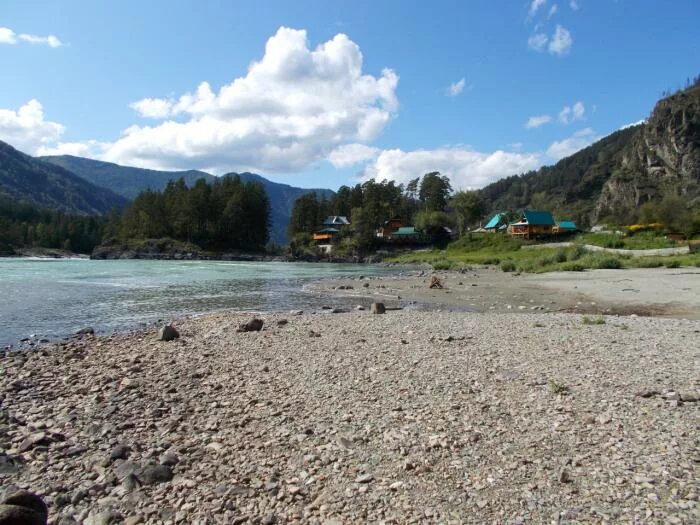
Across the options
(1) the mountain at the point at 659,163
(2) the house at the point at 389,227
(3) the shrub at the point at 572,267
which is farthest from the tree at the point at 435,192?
(3) the shrub at the point at 572,267

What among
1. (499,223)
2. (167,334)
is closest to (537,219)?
(499,223)

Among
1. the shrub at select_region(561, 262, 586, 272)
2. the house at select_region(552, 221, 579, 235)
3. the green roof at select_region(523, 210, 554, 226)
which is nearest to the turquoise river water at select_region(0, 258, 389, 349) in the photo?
the shrub at select_region(561, 262, 586, 272)

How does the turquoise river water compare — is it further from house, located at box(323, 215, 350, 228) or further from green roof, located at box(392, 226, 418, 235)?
house, located at box(323, 215, 350, 228)

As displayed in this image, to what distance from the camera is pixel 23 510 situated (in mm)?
4148

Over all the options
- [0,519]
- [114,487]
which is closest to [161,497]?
[114,487]

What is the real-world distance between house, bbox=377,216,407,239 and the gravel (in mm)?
122117

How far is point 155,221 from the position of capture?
136m

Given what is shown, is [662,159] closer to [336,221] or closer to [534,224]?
[534,224]

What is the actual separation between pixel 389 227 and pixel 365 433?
423 feet

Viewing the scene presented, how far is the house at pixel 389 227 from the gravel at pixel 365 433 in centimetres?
12212

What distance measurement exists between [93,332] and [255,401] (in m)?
11.3

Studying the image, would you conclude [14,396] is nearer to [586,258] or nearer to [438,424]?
[438,424]

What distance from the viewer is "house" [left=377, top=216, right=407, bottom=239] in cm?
13309

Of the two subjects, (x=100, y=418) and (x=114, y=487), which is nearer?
(x=114, y=487)
